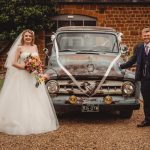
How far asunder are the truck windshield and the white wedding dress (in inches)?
62.3

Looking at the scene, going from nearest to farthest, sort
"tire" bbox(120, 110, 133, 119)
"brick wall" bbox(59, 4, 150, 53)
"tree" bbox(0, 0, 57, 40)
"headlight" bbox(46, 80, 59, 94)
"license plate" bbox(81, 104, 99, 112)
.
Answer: "license plate" bbox(81, 104, 99, 112) < "headlight" bbox(46, 80, 59, 94) < "tire" bbox(120, 110, 133, 119) < "tree" bbox(0, 0, 57, 40) < "brick wall" bbox(59, 4, 150, 53)

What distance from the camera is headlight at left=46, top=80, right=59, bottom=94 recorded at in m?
8.60

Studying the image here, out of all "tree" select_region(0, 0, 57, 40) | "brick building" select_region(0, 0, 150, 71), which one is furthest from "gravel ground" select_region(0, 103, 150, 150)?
"brick building" select_region(0, 0, 150, 71)

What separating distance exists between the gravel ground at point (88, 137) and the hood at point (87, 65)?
0.96m

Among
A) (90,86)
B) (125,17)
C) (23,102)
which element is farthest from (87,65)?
(125,17)

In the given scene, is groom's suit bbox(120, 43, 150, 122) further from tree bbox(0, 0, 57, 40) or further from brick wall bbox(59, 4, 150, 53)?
brick wall bbox(59, 4, 150, 53)

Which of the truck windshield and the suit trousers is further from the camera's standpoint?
the truck windshield

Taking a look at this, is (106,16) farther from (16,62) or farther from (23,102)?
(23,102)

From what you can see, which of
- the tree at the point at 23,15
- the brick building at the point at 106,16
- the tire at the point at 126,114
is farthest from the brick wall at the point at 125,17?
the tire at the point at 126,114

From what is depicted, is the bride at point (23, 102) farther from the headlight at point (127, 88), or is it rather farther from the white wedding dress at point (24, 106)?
the headlight at point (127, 88)

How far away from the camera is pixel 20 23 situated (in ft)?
61.2

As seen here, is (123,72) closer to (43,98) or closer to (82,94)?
(82,94)

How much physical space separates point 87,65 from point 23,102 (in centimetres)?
149

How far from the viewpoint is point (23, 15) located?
18.4m
